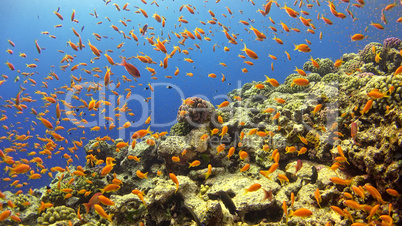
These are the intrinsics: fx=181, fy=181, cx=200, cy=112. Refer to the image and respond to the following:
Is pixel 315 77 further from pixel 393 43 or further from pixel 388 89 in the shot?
pixel 388 89

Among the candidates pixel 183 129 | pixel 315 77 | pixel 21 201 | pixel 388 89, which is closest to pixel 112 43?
pixel 21 201

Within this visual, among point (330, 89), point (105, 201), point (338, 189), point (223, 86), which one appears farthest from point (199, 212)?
point (223, 86)

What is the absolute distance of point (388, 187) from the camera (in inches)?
113

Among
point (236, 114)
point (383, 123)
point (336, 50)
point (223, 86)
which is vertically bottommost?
point (383, 123)

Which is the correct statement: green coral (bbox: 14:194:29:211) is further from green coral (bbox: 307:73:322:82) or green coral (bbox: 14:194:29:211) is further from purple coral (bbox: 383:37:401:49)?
purple coral (bbox: 383:37:401:49)

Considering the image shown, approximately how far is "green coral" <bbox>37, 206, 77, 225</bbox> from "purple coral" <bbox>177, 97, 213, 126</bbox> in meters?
4.57

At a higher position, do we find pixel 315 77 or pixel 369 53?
pixel 369 53

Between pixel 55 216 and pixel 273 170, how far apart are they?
6.33 metres

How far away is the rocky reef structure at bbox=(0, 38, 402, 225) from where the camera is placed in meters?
3.19

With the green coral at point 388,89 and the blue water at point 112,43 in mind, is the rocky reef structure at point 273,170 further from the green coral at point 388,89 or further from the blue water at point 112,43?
the blue water at point 112,43

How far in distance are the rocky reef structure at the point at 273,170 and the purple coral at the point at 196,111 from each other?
0.04 metres

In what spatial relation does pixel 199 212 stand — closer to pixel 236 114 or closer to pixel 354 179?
pixel 354 179

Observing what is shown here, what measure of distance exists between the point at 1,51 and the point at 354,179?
287 ft

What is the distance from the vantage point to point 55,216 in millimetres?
5352
